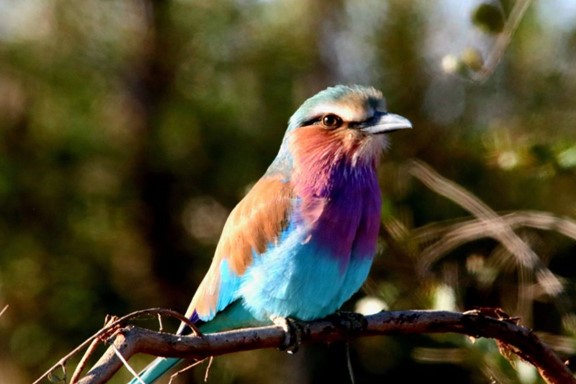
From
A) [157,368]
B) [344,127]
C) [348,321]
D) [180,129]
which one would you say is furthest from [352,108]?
[180,129]

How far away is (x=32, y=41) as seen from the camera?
6.28 metres

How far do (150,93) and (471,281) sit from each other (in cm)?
222

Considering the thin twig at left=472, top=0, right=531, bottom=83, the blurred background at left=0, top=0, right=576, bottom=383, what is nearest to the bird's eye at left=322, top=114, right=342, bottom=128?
the thin twig at left=472, top=0, right=531, bottom=83

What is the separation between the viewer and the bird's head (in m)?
3.68

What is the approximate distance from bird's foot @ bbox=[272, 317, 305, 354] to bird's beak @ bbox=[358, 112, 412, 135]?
2.34 ft

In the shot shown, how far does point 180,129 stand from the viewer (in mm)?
6254

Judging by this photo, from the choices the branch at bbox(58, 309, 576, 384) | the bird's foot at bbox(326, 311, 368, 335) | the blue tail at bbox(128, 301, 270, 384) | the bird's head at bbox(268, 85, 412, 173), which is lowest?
the blue tail at bbox(128, 301, 270, 384)

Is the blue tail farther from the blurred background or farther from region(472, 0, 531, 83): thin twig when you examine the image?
the blurred background

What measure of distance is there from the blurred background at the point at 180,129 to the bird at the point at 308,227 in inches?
81.3

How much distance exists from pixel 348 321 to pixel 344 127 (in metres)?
0.79

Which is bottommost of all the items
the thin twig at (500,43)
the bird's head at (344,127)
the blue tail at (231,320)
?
the blue tail at (231,320)

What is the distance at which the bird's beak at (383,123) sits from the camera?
3570mm

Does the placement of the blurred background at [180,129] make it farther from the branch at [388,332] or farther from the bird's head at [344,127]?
the branch at [388,332]

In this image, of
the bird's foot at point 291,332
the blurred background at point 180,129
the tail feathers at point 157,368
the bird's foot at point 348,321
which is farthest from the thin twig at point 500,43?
the blurred background at point 180,129
